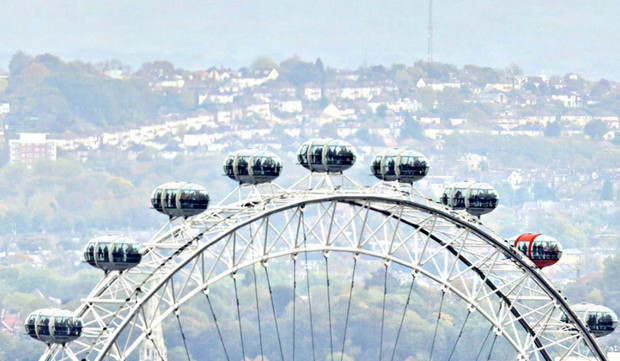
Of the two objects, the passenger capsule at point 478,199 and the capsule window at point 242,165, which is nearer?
the capsule window at point 242,165

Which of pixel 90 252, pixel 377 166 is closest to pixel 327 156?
pixel 377 166

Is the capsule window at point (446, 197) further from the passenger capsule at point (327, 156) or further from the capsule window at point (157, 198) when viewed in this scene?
the capsule window at point (157, 198)

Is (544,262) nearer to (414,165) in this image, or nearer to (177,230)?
(414,165)

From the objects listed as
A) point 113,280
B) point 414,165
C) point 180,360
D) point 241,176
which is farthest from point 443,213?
point 180,360

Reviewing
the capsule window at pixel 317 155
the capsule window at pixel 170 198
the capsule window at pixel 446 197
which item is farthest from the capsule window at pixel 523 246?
the capsule window at pixel 170 198

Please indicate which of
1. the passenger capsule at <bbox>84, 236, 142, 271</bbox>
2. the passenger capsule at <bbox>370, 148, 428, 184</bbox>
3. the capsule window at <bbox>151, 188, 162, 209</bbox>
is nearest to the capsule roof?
the passenger capsule at <bbox>370, 148, 428, 184</bbox>

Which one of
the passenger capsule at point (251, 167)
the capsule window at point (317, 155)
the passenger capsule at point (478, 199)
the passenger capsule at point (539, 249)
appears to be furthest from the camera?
the passenger capsule at point (539, 249)

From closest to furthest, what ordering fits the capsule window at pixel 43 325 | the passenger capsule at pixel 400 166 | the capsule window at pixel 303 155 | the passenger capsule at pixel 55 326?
the passenger capsule at pixel 55 326, the capsule window at pixel 43 325, the capsule window at pixel 303 155, the passenger capsule at pixel 400 166
